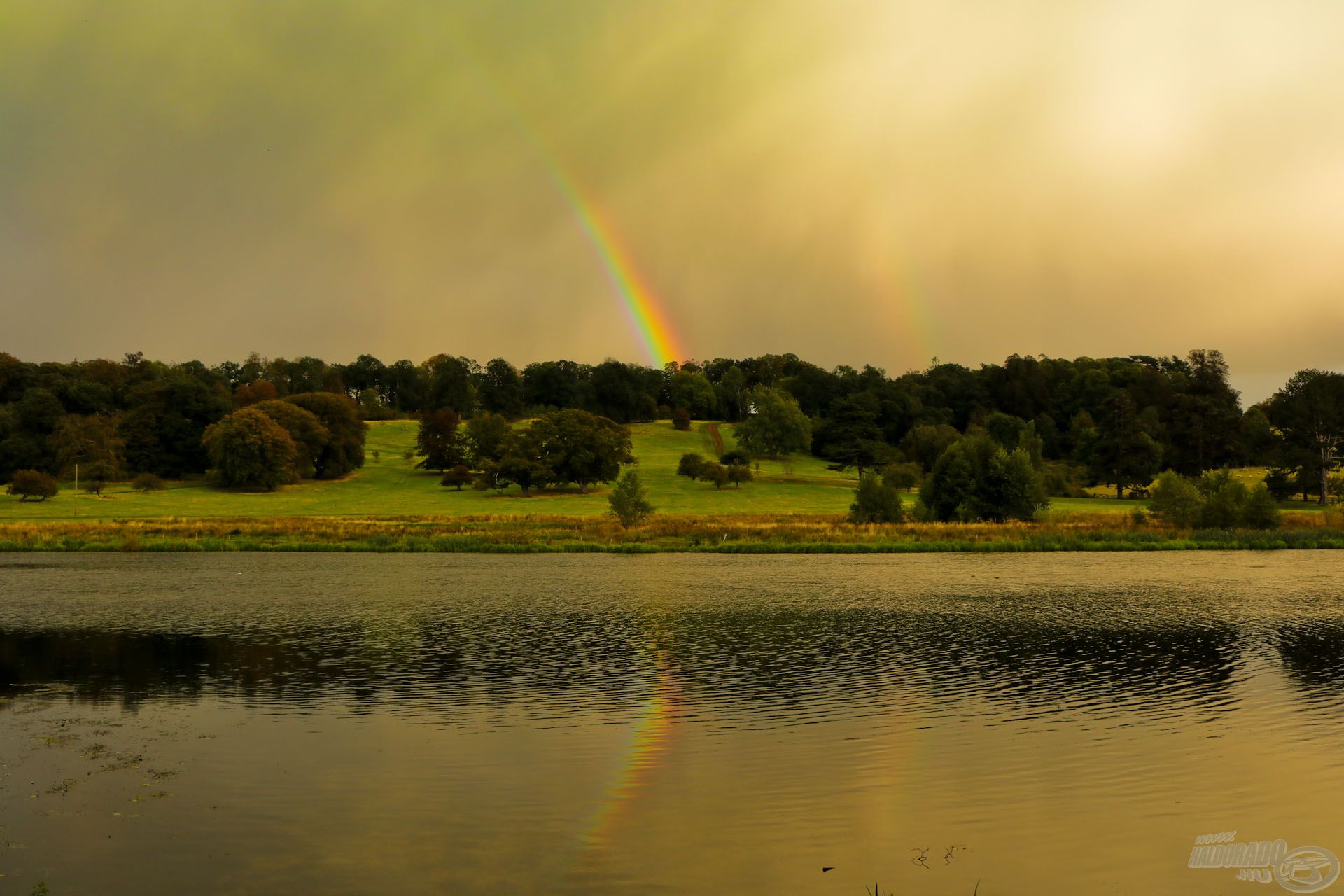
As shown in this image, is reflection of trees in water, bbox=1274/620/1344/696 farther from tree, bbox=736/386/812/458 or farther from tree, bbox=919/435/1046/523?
tree, bbox=736/386/812/458

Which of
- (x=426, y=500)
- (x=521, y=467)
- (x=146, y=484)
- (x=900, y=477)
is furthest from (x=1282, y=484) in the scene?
(x=146, y=484)

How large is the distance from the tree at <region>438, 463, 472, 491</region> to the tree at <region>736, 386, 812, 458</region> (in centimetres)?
4328

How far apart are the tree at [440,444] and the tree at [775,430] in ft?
138

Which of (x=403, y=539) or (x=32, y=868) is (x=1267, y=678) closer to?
(x=32, y=868)

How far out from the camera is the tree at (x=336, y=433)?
134m

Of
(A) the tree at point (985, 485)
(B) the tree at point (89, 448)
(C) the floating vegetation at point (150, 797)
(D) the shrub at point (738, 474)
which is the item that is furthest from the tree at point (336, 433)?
(C) the floating vegetation at point (150, 797)

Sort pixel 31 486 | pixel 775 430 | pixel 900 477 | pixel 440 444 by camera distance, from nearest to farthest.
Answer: pixel 31 486 → pixel 900 477 → pixel 440 444 → pixel 775 430

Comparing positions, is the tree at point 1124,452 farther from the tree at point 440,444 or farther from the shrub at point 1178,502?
the tree at point 440,444

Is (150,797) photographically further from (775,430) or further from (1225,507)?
(775,430)

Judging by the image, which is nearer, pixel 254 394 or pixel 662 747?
pixel 662 747

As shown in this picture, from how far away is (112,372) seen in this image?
166 m

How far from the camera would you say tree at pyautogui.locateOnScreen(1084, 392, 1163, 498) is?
13962 centimetres

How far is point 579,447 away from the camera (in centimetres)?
12344

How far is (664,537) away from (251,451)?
65.3 metres
